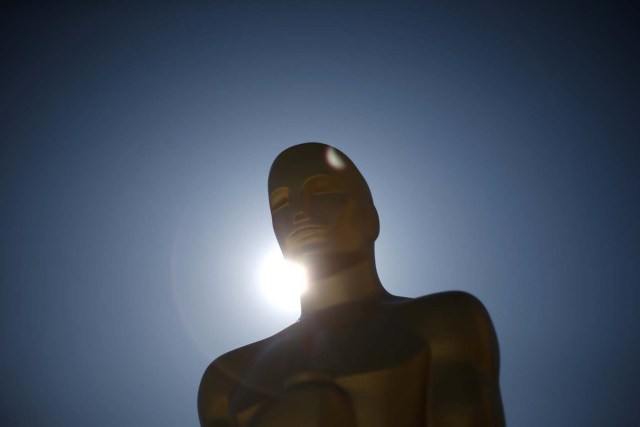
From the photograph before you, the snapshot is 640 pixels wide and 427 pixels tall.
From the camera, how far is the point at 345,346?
352cm

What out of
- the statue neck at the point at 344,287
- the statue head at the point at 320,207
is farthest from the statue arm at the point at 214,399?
the statue head at the point at 320,207

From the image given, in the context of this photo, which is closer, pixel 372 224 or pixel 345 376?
pixel 345 376

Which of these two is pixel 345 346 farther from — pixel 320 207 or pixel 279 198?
pixel 279 198

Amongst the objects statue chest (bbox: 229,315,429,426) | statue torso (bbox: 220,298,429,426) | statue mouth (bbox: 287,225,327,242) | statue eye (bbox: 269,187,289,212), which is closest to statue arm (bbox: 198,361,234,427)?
statue torso (bbox: 220,298,429,426)

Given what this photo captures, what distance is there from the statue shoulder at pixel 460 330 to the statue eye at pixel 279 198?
1553mm

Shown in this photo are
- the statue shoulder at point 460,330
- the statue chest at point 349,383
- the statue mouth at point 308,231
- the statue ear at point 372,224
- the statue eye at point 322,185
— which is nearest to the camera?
the statue chest at point 349,383

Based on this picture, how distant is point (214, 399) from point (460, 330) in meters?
1.94

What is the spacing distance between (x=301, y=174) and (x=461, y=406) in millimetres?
2306

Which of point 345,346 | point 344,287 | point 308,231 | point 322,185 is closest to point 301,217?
point 308,231

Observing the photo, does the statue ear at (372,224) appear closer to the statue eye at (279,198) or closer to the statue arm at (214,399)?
the statue eye at (279,198)

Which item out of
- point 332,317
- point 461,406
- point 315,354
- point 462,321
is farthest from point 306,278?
point 461,406

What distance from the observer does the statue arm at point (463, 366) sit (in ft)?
9.56

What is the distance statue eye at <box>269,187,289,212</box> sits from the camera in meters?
4.52

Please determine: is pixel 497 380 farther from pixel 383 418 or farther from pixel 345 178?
pixel 345 178
